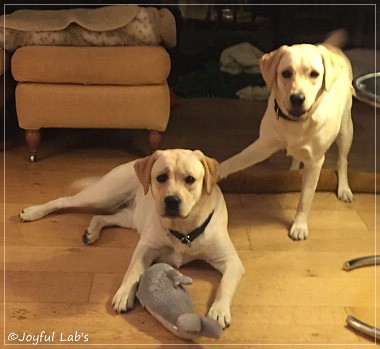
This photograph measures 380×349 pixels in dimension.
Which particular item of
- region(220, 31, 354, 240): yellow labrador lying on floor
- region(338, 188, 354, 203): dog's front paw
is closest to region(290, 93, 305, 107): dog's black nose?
region(220, 31, 354, 240): yellow labrador lying on floor

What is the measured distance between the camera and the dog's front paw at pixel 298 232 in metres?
2.24

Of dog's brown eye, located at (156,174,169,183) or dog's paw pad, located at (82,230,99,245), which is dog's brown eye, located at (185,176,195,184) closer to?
dog's brown eye, located at (156,174,169,183)

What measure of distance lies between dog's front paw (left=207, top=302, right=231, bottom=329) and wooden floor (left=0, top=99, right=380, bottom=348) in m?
0.03

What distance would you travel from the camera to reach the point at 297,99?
6.76 feet

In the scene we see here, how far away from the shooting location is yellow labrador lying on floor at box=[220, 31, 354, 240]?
2.08 m

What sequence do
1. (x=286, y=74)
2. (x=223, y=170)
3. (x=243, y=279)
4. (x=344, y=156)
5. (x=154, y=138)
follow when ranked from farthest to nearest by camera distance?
(x=154, y=138) < (x=344, y=156) < (x=223, y=170) < (x=286, y=74) < (x=243, y=279)

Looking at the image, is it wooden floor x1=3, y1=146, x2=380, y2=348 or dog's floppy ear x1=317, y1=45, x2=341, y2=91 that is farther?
dog's floppy ear x1=317, y1=45, x2=341, y2=91

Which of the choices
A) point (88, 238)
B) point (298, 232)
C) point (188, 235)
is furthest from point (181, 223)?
point (298, 232)

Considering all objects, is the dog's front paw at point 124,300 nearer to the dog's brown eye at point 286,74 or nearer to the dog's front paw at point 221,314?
the dog's front paw at point 221,314

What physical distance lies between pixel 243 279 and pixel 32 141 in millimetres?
1260

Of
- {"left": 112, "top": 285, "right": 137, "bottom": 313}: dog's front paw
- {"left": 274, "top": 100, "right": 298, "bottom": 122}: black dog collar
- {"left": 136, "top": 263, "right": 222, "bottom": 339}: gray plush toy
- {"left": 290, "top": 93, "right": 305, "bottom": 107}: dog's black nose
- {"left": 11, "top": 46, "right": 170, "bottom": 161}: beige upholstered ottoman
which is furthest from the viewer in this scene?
{"left": 11, "top": 46, "right": 170, "bottom": 161}: beige upholstered ottoman

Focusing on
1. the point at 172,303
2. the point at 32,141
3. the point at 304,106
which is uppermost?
the point at 304,106

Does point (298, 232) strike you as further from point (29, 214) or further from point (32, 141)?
point (32, 141)

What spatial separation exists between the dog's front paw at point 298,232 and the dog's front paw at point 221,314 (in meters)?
0.56
